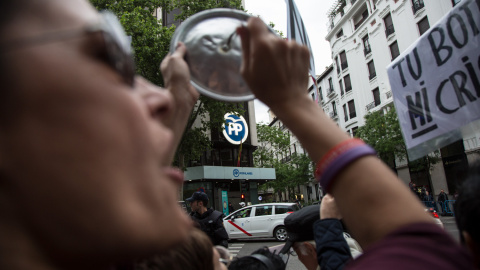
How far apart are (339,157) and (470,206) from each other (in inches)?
27.4

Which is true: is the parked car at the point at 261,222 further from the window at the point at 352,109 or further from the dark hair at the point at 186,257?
the window at the point at 352,109

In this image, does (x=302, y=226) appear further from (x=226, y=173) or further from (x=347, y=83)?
(x=347, y=83)

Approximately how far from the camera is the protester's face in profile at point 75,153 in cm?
43

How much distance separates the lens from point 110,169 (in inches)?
18.1

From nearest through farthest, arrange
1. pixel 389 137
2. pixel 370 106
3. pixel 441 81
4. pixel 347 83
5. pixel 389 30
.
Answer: pixel 441 81 → pixel 389 137 → pixel 389 30 → pixel 370 106 → pixel 347 83

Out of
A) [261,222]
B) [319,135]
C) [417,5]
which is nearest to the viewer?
[319,135]

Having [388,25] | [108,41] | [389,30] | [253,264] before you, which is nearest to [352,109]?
[389,30]

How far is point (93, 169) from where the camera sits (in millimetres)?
446

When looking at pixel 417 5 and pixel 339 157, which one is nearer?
pixel 339 157

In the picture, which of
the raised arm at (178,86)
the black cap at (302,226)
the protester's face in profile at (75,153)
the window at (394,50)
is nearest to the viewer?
the protester's face in profile at (75,153)

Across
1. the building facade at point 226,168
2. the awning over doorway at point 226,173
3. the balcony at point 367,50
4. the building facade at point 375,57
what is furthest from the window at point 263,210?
the balcony at point 367,50

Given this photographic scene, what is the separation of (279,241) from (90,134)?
12186 millimetres

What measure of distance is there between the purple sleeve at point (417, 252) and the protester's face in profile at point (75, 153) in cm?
36

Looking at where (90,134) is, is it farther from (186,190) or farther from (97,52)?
(186,190)
